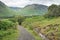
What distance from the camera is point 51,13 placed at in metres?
148

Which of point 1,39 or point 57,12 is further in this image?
point 57,12

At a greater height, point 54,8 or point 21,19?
point 54,8

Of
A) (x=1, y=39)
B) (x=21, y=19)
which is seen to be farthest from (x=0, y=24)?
(x=21, y=19)

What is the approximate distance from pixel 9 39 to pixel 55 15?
8118 cm

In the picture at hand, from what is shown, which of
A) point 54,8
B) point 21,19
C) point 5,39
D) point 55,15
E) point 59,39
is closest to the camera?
point 59,39

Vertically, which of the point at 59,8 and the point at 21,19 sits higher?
the point at 59,8

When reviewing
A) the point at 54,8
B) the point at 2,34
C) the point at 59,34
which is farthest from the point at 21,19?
the point at 59,34

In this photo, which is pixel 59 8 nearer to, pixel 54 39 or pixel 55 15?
pixel 55 15

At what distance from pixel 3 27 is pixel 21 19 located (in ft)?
365

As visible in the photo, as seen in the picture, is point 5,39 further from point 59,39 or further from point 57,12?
point 57,12

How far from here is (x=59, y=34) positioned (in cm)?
5656

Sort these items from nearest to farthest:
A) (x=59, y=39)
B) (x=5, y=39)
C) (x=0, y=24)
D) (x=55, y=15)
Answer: (x=59, y=39), (x=5, y=39), (x=0, y=24), (x=55, y=15)

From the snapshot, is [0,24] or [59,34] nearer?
[59,34]

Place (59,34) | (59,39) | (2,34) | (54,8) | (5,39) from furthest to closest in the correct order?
(54,8), (2,34), (5,39), (59,34), (59,39)
